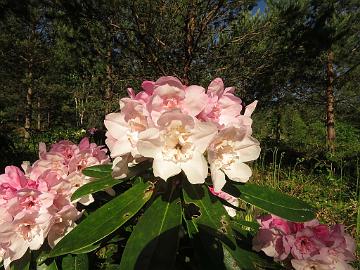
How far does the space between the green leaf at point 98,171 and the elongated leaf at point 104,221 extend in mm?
178

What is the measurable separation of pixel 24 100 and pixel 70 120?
3.06 m

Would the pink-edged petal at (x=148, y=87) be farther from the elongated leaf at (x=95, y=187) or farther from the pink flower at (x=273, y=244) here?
the pink flower at (x=273, y=244)

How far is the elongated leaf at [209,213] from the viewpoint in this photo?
2.72 feet

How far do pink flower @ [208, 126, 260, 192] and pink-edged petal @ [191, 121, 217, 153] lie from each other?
3cm

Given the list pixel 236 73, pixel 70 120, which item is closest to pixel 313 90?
pixel 236 73

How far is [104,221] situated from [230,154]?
0.33 m

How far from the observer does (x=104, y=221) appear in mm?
877

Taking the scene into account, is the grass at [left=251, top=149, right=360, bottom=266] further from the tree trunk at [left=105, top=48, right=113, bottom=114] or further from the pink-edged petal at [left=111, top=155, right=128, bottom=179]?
the tree trunk at [left=105, top=48, right=113, bottom=114]

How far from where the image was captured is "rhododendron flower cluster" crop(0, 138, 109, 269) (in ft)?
3.19

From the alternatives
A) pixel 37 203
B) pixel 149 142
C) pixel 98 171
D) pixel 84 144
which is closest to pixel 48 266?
pixel 37 203

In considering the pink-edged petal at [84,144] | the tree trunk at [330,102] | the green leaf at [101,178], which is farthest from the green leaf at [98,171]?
the tree trunk at [330,102]

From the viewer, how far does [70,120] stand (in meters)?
23.5

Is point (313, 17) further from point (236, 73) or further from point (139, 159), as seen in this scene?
point (139, 159)

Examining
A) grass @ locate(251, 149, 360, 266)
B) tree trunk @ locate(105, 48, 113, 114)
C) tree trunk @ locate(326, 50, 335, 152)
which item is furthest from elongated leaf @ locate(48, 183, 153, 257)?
tree trunk @ locate(326, 50, 335, 152)
